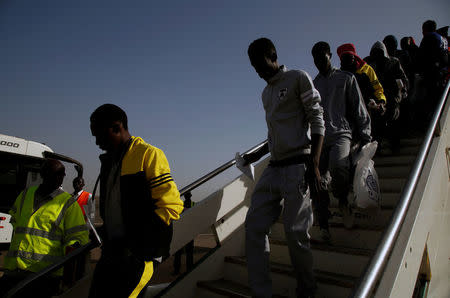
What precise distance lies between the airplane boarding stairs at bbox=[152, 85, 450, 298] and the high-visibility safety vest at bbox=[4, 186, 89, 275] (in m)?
0.86

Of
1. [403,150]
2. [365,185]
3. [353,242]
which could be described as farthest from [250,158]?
[403,150]

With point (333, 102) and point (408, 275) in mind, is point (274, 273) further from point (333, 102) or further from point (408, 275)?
point (333, 102)

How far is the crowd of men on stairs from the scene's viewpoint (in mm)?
1688

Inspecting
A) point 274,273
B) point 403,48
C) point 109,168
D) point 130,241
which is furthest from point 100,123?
point 403,48

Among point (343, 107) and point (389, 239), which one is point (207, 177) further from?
point (389, 239)

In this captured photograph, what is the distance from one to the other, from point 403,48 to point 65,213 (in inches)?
299

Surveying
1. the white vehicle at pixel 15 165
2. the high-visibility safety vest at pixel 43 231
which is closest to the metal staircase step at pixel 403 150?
the high-visibility safety vest at pixel 43 231

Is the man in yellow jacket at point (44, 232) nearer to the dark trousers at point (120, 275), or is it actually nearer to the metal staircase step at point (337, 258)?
the dark trousers at point (120, 275)

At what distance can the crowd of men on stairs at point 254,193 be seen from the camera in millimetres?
1688

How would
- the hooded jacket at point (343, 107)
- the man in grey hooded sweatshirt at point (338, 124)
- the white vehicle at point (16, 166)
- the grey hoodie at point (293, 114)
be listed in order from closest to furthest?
the grey hoodie at point (293, 114) < the man in grey hooded sweatshirt at point (338, 124) < the hooded jacket at point (343, 107) < the white vehicle at point (16, 166)

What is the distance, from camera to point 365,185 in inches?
111

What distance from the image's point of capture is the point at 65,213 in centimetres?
280

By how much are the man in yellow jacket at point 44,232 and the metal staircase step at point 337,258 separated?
6.16 ft

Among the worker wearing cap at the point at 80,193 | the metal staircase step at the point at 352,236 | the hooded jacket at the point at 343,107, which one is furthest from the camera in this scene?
the worker wearing cap at the point at 80,193
